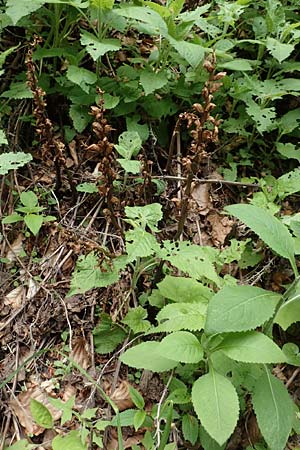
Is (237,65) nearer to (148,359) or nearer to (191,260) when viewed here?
(191,260)

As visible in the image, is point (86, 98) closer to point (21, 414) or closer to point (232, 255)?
point (232, 255)

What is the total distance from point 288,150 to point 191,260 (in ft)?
4.15

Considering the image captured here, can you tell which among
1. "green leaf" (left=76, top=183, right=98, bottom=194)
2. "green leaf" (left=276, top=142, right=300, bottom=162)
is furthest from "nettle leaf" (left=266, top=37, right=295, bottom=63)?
"green leaf" (left=76, top=183, right=98, bottom=194)

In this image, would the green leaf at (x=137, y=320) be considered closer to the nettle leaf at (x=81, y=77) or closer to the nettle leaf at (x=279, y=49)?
the nettle leaf at (x=81, y=77)

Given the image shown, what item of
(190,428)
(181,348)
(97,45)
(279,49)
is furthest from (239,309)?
(279,49)

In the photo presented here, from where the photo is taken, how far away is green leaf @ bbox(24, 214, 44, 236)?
2447 millimetres

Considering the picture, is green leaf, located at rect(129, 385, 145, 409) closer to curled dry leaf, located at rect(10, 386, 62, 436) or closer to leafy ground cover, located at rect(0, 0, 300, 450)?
leafy ground cover, located at rect(0, 0, 300, 450)

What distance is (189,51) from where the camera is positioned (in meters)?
2.67

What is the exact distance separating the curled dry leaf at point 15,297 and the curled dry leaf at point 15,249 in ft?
0.59

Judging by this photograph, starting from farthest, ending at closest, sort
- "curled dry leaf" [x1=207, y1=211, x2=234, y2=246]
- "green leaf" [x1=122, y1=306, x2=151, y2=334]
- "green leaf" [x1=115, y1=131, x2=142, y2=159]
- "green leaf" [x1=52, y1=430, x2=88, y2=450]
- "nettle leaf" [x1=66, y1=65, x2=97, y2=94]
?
"curled dry leaf" [x1=207, y1=211, x2=234, y2=246], "nettle leaf" [x1=66, y1=65, x2=97, y2=94], "green leaf" [x1=115, y1=131, x2=142, y2=159], "green leaf" [x1=122, y1=306, x2=151, y2=334], "green leaf" [x1=52, y1=430, x2=88, y2=450]

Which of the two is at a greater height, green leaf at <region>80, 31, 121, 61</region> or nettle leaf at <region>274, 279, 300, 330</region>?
green leaf at <region>80, 31, 121, 61</region>

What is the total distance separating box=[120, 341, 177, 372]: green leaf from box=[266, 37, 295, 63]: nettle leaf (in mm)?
1865

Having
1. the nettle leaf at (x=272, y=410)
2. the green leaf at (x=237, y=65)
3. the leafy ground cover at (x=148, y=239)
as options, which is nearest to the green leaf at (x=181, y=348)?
the leafy ground cover at (x=148, y=239)

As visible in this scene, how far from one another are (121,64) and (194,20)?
645 mm
